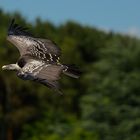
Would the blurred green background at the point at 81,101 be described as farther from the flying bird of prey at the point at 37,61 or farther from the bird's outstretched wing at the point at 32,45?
the flying bird of prey at the point at 37,61

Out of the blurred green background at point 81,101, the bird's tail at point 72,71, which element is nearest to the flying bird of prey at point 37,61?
the bird's tail at point 72,71

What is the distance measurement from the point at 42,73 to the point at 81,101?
31.0 m

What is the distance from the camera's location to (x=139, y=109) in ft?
120

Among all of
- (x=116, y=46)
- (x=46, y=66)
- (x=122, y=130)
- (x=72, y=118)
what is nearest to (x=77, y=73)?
(x=46, y=66)

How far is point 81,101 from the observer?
130 ft

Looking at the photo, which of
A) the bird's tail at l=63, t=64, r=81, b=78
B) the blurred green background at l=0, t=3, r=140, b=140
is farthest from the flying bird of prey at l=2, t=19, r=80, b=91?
the blurred green background at l=0, t=3, r=140, b=140

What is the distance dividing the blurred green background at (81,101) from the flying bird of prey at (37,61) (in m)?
23.4

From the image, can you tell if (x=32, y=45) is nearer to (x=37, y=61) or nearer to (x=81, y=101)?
(x=37, y=61)

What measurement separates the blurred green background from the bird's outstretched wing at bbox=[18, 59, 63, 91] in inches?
1019

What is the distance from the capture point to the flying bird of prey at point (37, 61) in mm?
8617

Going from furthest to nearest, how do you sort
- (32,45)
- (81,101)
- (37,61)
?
(81,101) < (32,45) < (37,61)

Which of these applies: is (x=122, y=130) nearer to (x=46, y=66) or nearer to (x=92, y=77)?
(x=92, y=77)

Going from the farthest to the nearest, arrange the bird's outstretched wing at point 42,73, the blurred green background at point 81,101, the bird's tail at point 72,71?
1. the blurred green background at point 81,101
2. the bird's tail at point 72,71
3. the bird's outstretched wing at point 42,73

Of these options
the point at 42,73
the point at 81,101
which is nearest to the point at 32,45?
the point at 42,73
